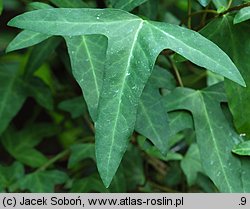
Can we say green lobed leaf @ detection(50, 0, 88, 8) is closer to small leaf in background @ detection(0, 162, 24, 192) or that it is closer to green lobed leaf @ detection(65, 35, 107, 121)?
green lobed leaf @ detection(65, 35, 107, 121)

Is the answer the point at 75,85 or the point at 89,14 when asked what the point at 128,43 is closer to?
the point at 89,14

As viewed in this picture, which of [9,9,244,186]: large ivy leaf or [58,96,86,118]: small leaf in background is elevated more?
[9,9,244,186]: large ivy leaf

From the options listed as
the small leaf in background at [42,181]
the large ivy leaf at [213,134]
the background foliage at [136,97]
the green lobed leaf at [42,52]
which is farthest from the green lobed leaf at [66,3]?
the small leaf in background at [42,181]

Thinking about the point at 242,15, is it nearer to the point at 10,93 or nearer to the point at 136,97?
the point at 136,97

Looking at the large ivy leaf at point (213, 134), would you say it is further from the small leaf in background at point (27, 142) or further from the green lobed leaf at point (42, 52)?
the small leaf in background at point (27, 142)

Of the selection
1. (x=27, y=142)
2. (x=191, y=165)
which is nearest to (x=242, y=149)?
Result: (x=191, y=165)

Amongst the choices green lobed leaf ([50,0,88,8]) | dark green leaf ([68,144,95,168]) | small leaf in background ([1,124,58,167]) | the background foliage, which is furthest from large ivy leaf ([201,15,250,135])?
small leaf in background ([1,124,58,167])

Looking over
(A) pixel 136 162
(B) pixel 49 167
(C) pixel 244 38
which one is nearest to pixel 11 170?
(B) pixel 49 167
